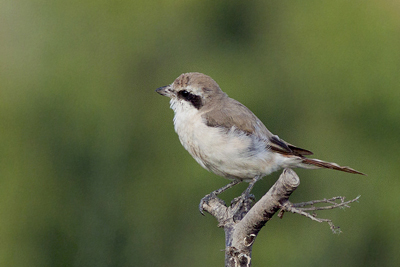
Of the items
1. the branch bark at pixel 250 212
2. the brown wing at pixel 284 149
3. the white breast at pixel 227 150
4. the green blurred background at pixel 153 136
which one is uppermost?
the green blurred background at pixel 153 136

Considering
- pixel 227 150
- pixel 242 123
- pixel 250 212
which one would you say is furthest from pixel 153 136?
pixel 250 212

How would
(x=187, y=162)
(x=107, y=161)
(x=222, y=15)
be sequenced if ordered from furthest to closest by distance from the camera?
(x=222, y=15), (x=107, y=161), (x=187, y=162)

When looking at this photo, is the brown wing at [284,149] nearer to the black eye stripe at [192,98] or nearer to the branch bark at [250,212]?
the branch bark at [250,212]

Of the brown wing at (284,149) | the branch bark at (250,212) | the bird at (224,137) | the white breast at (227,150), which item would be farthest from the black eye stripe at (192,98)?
the branch bark at (250,212)

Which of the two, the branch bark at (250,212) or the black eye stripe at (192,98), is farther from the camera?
the black eye stripe at (192,98)

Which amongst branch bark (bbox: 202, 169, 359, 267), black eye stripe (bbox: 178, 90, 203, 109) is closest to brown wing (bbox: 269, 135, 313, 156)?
branch bark (bbox: 202, 169, 359, 267)

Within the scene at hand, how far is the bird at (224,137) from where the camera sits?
360 centimetres

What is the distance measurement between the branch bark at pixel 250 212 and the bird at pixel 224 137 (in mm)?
184

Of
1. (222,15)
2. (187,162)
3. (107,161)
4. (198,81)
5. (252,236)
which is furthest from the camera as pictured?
(222,15)

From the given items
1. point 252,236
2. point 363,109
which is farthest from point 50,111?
point 252,236

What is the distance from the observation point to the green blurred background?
8.45 m

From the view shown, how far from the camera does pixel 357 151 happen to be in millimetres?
9273

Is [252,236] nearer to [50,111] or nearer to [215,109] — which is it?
[215,109]

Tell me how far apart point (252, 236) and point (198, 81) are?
1.27 metres
